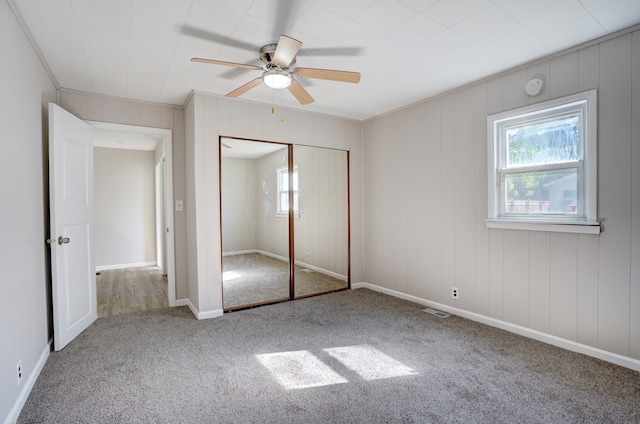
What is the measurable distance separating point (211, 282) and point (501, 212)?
311 cm

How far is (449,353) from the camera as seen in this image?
8.57ft

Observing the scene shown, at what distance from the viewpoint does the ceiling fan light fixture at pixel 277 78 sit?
7.98 feet

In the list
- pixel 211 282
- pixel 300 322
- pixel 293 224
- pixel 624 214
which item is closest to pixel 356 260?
pixel 293 224

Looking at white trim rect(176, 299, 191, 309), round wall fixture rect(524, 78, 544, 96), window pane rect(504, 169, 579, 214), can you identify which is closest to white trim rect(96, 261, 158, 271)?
white trim rect(176, 299, 191, 309)

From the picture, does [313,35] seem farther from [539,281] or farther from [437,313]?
[437,313]

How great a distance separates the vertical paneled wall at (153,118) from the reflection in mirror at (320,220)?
4.63 ft

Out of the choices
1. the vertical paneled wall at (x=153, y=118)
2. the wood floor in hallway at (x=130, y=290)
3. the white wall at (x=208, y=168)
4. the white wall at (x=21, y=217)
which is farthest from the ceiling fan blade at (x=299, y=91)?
the wood floor in hallway at (x=130, y=290)

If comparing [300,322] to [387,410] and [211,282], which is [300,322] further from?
[387,410]

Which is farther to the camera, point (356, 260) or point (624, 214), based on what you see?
point (356, 260)

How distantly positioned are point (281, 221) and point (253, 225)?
1.20 feet

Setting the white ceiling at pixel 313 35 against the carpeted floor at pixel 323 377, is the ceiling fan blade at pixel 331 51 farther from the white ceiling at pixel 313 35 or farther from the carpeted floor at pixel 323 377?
the carpeted floor at pixel 323 377

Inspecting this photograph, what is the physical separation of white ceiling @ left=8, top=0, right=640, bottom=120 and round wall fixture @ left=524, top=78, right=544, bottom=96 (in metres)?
0.19

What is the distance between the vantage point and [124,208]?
20.9ft

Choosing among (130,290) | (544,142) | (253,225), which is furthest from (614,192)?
(130,290)
